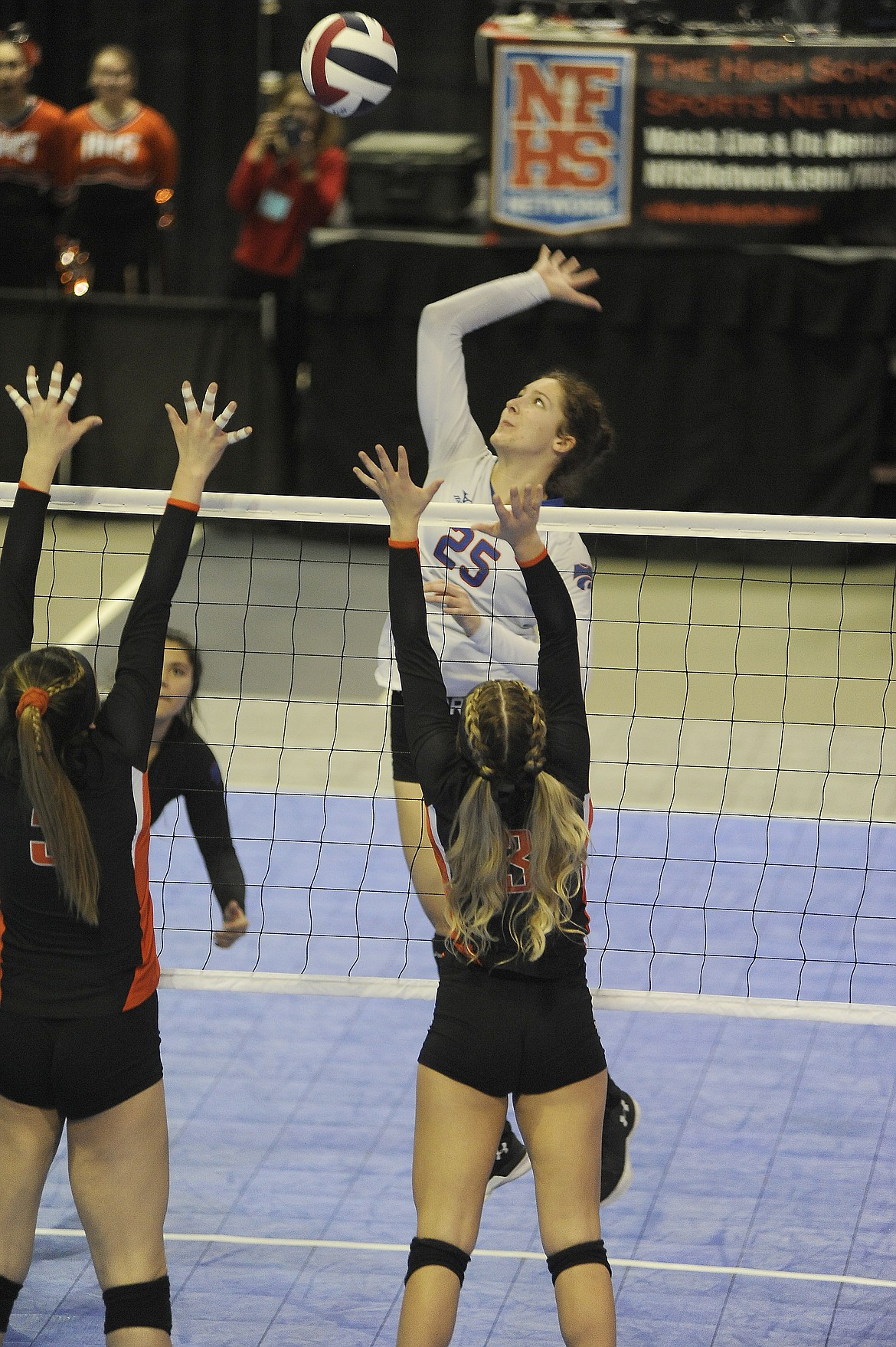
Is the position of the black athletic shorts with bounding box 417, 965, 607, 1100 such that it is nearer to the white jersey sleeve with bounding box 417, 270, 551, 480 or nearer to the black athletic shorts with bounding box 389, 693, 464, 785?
the black athletic shorts with bounding box 389, 693, 464, 785

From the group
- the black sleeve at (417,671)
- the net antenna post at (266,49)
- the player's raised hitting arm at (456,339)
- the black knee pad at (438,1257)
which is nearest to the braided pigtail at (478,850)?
the black sleeve at (417,671)

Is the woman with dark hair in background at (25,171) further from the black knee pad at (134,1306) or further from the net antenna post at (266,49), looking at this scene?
the black knee pad at (134,1306)

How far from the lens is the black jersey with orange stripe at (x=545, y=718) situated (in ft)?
11.5

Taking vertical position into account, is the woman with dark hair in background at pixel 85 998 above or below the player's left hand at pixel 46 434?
below

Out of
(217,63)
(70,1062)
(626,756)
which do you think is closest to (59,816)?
(70,1062)

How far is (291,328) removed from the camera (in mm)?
10828

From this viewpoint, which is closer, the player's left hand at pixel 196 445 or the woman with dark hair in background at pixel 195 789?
the player's left hand at pixel 196 445

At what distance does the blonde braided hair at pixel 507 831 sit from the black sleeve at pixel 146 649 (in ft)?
2.15

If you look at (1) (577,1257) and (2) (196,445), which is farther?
(2) (196,445)

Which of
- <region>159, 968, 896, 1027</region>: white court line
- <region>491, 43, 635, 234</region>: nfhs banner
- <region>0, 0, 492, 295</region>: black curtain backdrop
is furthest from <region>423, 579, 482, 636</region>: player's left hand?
<region>0, 0, 492, 295</region>: black curtain backdrop

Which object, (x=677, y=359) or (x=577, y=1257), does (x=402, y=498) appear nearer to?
(x=577, y=1257)

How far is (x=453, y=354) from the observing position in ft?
16.3

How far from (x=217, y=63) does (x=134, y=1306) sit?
37.5 feet

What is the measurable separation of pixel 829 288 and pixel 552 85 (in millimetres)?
2126
